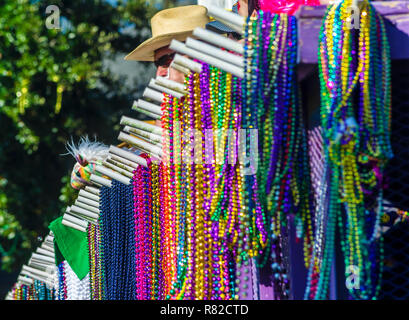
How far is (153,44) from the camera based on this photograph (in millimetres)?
3951

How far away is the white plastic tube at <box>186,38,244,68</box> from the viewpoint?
1814 millimetres

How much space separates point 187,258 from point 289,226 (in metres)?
0.35

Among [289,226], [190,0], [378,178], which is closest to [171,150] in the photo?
[289,226]

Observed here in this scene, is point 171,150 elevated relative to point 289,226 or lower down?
elevated

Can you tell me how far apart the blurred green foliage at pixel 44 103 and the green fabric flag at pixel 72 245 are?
13.5 ft

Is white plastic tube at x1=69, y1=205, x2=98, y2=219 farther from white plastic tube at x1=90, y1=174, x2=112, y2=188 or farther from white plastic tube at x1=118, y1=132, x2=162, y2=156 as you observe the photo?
white plastic tube at x1=118, y1=132, x2=162, y2=156

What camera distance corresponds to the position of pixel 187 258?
202cm

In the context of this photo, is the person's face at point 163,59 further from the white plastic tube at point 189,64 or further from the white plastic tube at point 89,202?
the white plastic tube at point 189,64

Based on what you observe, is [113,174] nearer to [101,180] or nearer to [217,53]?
[101,180]

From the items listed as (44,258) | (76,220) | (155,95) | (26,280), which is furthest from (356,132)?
(26,280)

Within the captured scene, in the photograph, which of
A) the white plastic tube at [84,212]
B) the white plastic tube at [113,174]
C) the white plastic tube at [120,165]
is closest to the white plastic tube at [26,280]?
the white plastic tube at [84,212]

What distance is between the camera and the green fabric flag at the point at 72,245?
3.51 m

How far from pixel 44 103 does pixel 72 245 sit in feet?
15.6
